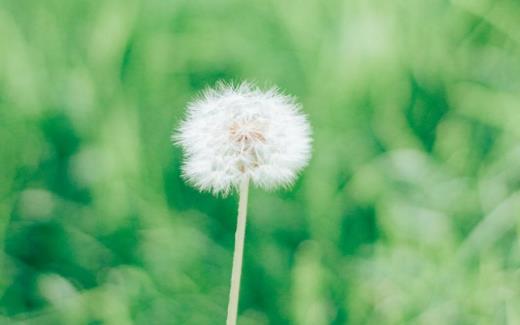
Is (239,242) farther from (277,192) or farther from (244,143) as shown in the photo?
(277,192)

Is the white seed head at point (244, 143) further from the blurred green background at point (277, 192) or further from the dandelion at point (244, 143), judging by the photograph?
the blurred green background at point (277, 192)

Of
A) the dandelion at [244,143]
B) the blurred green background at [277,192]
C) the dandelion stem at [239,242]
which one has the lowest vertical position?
the dandelion stem at [239,242]

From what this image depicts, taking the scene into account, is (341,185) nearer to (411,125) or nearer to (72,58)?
(411,125)

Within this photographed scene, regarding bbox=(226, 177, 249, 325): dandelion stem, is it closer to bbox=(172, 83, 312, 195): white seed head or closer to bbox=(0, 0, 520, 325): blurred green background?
bbox=(172, 83, 312, 195): white seed head

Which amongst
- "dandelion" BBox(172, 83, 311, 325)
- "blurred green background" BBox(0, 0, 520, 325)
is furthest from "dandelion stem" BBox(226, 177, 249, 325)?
"blurred green background" BBox(0, 0, 520, 325)

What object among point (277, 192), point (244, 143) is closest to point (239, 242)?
point (244, 143)

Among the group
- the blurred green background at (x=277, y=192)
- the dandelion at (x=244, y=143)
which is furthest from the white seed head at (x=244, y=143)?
the blurred green background at (x=277, y=192)

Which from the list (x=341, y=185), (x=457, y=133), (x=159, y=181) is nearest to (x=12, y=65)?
(x=159, y=181)
